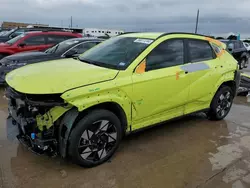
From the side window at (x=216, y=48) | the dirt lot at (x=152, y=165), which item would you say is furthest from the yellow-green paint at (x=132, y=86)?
the dirt lot at (x=152, y=165)

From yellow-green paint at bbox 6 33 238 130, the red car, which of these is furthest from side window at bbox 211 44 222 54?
the red car

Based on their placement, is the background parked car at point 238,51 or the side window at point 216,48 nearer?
the side window at point 216,48

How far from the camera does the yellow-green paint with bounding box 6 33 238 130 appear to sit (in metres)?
3.00

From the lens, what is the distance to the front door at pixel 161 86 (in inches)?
141

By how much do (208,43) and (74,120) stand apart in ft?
10.2

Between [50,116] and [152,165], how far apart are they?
1501 millimetres

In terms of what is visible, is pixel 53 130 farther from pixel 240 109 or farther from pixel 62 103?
pixel 240 109

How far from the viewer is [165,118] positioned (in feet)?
13.6

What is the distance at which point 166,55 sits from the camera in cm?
398

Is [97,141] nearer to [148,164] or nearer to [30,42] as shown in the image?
[148,164]

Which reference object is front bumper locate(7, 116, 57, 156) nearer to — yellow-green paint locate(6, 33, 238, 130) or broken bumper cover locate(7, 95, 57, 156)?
broken bumper cover locate(7, 95, 57, 156)

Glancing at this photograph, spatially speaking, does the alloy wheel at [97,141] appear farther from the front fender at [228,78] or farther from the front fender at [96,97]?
the front fender at [228,78]

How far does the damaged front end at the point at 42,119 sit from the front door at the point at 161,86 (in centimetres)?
107

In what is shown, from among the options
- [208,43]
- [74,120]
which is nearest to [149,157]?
[74,120]
